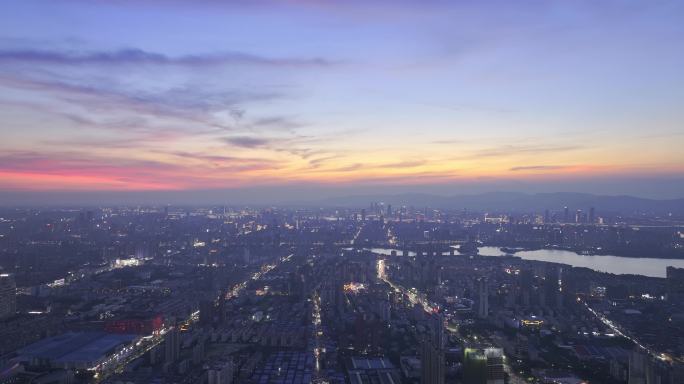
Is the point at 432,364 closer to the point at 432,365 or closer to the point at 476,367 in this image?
the point at 432,365

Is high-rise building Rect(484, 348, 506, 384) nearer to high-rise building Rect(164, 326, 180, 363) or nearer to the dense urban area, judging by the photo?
the dense urban area

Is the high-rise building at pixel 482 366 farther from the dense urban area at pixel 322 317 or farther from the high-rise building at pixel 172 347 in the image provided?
the high-rise building at pixel 172 347

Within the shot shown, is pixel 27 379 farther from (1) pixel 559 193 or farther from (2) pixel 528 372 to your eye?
(1) pixel 559 193

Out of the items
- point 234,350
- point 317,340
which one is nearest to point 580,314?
point 317,340

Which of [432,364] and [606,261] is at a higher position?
[432,364]

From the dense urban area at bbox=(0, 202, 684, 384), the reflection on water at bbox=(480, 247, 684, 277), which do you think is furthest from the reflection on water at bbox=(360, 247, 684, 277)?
the dense urban area at bbox=(0, 202, 684, 384)

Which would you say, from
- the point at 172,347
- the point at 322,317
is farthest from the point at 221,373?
the point at 322,317
